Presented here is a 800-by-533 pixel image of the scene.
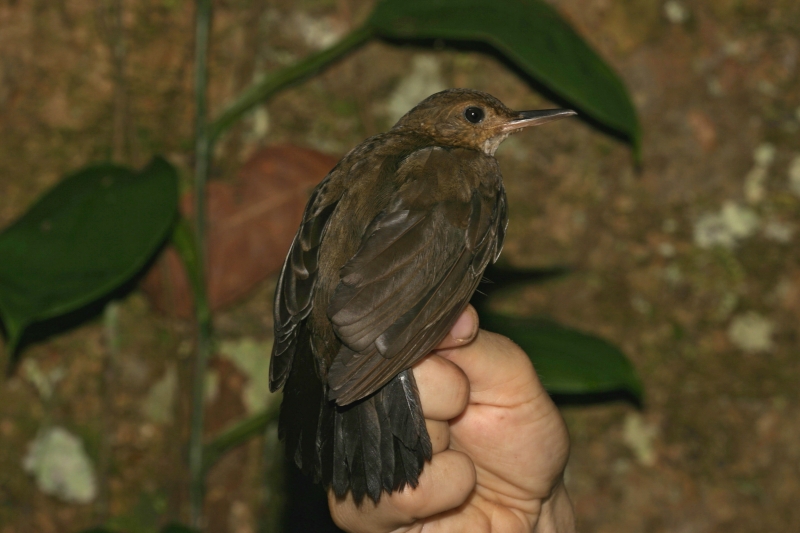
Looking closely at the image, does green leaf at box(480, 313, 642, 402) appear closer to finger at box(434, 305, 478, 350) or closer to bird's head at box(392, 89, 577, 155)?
finger at box(434, 305, 478, 350)

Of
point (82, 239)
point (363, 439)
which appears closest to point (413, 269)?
point (363, 439)

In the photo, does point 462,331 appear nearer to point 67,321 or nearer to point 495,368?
point 495,368

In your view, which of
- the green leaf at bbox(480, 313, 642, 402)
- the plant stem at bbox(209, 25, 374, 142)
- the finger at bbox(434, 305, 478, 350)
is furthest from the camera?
the plant stem at bbox(209, 25, 374, 142)

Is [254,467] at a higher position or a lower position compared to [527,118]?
lower

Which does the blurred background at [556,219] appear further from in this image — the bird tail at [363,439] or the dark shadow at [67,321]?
the bird tail at [363,439]

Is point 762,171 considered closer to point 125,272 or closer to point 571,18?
point 571,18

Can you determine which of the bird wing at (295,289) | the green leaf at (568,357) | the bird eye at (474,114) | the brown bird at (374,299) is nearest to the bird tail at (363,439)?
the brown bird at (374,299)

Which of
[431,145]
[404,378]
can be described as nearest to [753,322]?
[431,145]

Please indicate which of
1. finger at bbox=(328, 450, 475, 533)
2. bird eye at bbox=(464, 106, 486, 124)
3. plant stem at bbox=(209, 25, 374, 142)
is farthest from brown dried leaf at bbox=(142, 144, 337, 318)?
finger at bbox=(328, 450, 475, 533)
